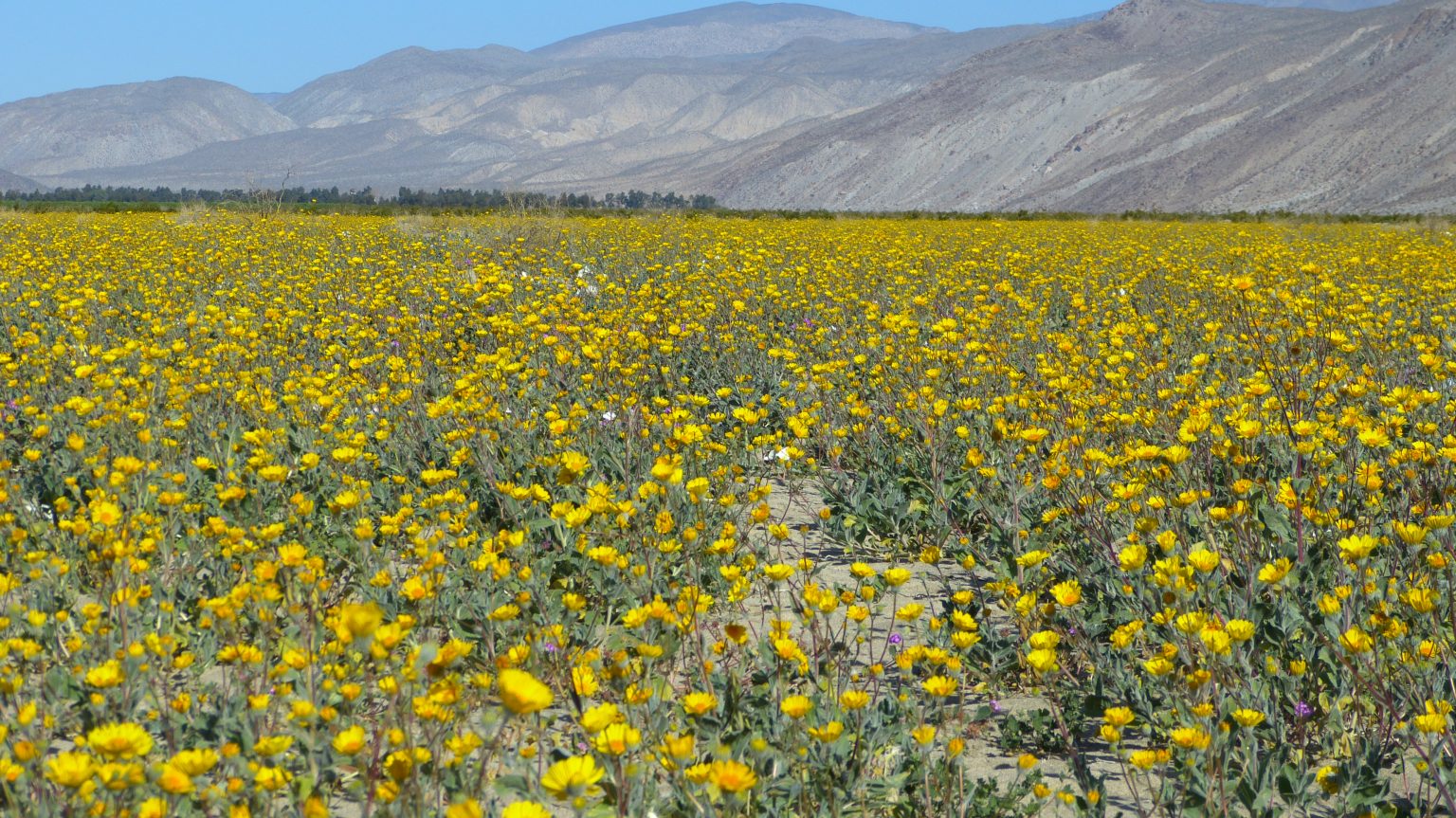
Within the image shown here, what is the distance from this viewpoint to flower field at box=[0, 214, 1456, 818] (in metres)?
2.41

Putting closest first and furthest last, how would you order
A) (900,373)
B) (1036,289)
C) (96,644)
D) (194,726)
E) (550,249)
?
(194,726) → (96,644) → (900,373) → (1036,289) → (550,249)

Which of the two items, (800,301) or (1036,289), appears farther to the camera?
(1036,289)

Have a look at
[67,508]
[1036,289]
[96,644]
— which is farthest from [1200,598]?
[1036,289]

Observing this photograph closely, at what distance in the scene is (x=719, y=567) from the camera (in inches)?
159

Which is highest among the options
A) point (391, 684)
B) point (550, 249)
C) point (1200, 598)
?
point (550, 249)

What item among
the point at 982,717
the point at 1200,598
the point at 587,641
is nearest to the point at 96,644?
the point at 587,641

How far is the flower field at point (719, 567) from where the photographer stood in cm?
241

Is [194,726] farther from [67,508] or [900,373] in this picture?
[900,373]

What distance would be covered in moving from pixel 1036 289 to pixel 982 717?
25.6 feet

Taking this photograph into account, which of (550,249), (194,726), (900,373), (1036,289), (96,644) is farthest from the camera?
(550,249)

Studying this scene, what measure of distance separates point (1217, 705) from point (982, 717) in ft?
2.09

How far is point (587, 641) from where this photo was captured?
3404 millimetres

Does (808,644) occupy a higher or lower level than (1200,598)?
lower

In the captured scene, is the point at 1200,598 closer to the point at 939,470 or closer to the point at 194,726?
the point at 939,470
